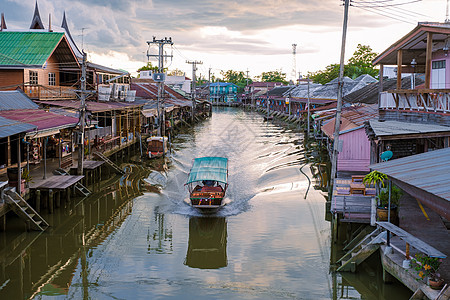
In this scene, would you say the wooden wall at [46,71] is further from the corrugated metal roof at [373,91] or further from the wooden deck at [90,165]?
the corrugated metal roof at [373,91]

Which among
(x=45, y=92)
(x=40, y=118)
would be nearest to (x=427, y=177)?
(x=40, y=118)

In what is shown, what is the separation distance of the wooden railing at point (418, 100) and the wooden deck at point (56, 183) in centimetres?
1651

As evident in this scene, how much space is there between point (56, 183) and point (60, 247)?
197 inches

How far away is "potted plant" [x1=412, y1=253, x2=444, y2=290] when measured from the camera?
11.9 metres

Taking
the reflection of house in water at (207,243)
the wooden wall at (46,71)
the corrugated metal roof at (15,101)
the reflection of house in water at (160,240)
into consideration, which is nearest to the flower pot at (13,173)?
the reflection of house in water at (160,240)

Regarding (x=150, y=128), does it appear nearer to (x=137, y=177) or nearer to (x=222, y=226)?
(x=137, y=177)

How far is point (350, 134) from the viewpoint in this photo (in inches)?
1122

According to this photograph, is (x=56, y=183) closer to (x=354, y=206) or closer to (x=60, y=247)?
(x=60, y=247)

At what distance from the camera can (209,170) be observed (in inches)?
1059

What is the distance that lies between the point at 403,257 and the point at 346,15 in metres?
14.2

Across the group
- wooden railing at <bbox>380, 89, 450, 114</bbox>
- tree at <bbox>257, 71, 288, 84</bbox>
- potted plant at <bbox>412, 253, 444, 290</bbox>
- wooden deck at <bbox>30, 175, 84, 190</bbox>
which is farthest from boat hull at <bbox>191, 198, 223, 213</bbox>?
tree at <bbox>257, 71, 288, 84</bbox>

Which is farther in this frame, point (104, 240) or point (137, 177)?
point (137, 177)

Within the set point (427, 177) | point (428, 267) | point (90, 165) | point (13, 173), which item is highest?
point (427, 177)

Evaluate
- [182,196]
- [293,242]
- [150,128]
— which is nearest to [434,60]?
[293,242]
